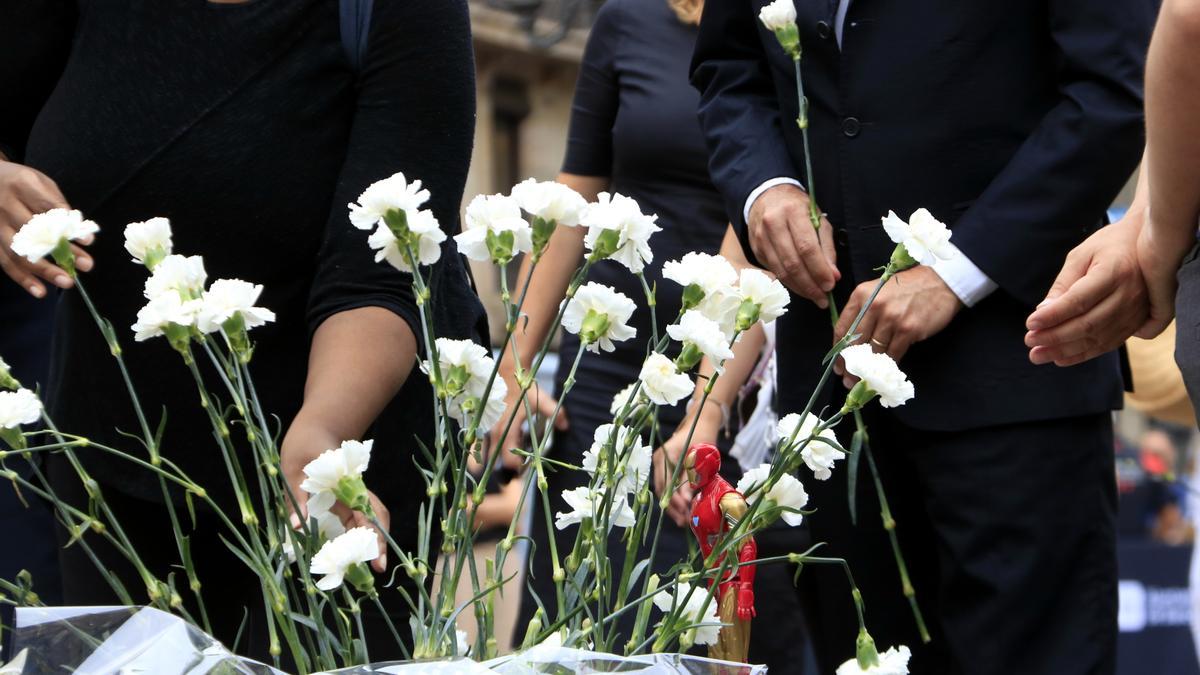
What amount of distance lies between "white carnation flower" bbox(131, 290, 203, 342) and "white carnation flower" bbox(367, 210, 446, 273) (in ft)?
0.49

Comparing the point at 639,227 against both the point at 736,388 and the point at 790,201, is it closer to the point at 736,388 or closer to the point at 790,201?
the point at 790,201

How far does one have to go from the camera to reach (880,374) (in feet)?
4.66

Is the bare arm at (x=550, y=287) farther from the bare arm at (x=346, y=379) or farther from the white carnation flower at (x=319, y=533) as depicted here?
the white carnation flower at (x=319, y=533)

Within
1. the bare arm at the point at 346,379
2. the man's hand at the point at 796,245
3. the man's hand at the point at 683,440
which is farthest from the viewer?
the man's hand at the point at 683,440

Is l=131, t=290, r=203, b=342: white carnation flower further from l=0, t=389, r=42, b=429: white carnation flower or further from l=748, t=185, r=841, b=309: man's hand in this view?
l=748, t=185, r=841, b=309: man's hand

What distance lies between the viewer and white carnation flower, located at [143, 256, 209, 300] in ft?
4.52

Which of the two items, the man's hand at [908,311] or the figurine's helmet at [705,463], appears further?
the man's hand at [908,311]

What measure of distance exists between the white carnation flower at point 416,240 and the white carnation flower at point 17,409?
0.31m

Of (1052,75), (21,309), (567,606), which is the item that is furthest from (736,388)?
(567,606)

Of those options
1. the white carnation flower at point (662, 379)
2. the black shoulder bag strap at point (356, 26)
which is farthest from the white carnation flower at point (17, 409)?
the black shoulder bag strap at point (356, 26)

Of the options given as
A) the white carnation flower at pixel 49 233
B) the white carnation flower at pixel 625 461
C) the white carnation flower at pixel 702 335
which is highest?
the white carnation flower at pixel 49 233

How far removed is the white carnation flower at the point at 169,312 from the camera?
4.42ft

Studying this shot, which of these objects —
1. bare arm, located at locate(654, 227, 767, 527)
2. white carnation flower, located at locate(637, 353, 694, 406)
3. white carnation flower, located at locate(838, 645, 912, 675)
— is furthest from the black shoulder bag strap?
bare arm, located at locate(654, 227, 767, 527)

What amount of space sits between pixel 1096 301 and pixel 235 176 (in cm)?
107
